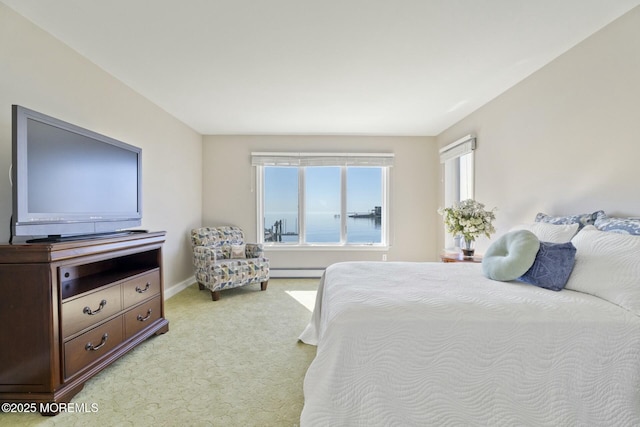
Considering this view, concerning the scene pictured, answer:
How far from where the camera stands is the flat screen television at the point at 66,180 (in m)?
1.56

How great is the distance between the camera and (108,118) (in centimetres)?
260

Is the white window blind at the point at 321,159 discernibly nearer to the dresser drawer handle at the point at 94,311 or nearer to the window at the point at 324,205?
the window at the point at 324,205

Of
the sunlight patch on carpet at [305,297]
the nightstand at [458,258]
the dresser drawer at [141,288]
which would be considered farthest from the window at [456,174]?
the dresser drawer at [141,288]

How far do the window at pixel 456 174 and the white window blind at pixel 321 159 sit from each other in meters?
0.86

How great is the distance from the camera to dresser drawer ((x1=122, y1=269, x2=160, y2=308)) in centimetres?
217

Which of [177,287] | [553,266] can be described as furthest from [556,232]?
[177,287]

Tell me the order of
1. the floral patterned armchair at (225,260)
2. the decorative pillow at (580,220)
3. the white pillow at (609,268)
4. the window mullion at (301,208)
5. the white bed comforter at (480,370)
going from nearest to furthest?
1. the white bed comforter at (480,370)
2. the white pillow at (609,268)
3. the decorative pillow at (580,220)
4. the floral patterned armchair at (225,260)
5. the window mullion at (301,208)

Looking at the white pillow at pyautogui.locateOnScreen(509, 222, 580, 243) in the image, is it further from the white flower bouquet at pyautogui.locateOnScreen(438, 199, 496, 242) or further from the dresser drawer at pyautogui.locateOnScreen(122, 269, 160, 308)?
the dresser drawer at pyautogui.locateOnScreen(122, 269, 160, 308)

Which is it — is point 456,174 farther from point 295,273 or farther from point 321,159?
point 295,273

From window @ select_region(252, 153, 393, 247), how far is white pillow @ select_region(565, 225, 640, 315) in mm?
3208

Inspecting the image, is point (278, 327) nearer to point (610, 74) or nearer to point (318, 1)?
point (318, 1)

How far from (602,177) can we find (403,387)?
205 centimetres

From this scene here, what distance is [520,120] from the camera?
8.93 feet

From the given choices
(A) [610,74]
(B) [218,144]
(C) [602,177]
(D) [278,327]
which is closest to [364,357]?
(D) [278,327]
